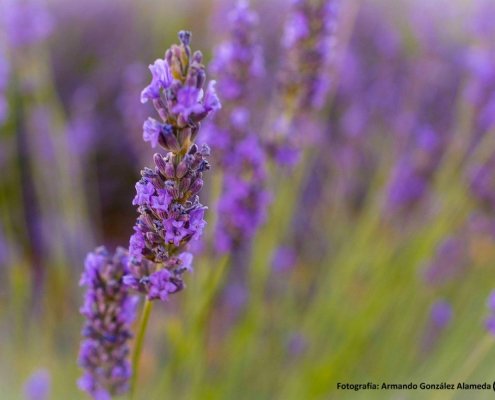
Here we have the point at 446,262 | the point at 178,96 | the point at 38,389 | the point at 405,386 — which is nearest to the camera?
the point at 178,96

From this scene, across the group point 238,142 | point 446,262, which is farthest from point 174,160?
point 446,262

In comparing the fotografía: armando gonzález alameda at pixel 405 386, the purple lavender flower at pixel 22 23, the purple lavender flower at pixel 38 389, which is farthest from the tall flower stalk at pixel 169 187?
the purple lavender flower at pixel 22 23

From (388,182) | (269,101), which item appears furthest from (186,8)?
(388,182)

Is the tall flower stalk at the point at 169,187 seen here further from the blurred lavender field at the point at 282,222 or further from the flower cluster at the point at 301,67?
the flower cluster at the point at 301,67

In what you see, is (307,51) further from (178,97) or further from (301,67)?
(178,97)

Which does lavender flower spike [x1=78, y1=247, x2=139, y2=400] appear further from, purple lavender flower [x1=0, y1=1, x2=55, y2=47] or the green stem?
purple lavender flower [x1=0, y1=1, x2=55, y2=47]

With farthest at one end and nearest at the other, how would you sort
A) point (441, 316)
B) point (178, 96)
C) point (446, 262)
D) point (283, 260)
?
point (283, 260) → point (446, 262) → point (441, 316) → point (178, 96)
